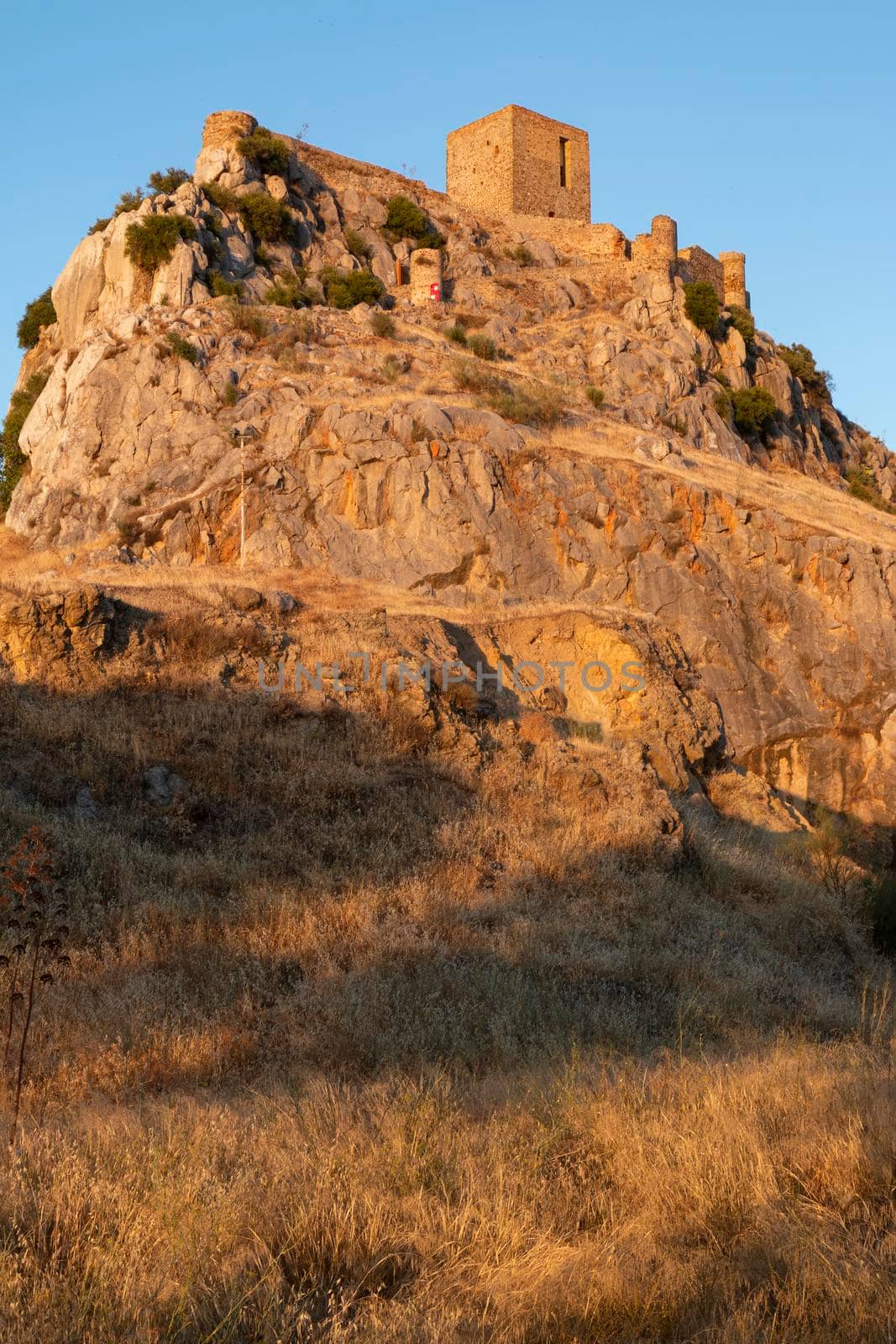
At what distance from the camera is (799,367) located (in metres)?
48.8

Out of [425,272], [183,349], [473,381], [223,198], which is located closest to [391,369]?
[473,381]

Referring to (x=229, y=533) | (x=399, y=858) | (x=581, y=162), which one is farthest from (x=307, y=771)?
(x=581, y=162)

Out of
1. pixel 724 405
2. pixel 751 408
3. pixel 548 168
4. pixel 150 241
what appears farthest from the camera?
pixel 548 168

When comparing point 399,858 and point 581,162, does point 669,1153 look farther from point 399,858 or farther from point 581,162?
point 581,162

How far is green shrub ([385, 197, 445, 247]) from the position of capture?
44.4 m

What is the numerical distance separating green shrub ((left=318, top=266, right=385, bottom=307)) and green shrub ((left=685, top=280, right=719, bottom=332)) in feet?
43.1

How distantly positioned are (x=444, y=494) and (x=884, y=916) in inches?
587

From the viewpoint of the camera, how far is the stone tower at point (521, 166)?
4956 centimetres

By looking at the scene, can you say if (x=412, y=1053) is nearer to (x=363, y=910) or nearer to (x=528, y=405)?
(x=363, y=910)

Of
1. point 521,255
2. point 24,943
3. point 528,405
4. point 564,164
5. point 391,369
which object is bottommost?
point 24,943

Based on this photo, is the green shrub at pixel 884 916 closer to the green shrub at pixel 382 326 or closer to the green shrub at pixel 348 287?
the green shrub at pixel 382 326

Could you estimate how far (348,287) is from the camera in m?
37.2

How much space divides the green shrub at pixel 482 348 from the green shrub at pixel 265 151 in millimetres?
12346

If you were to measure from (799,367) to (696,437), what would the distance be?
16.8 meters
